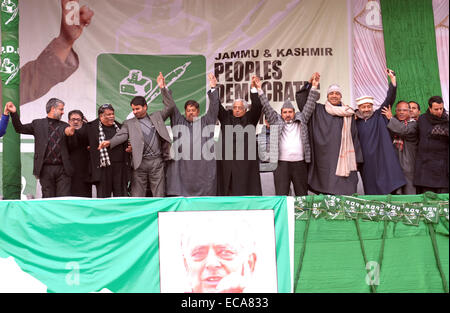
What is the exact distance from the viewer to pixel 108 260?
693cm

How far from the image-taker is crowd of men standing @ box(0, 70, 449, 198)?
7742 mm

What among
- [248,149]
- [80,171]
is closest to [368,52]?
[248,149]

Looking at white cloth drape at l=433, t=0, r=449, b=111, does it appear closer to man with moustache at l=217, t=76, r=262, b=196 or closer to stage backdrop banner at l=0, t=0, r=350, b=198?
stage backdrop banner at l=0, t=0, r=350, b=198

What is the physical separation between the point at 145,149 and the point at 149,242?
55.7 inches

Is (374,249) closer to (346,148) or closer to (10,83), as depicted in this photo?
(346,148)

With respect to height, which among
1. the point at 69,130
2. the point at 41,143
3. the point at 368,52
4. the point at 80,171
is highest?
the point at 368,52

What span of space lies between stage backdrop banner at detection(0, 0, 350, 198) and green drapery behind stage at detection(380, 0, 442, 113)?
0.75m

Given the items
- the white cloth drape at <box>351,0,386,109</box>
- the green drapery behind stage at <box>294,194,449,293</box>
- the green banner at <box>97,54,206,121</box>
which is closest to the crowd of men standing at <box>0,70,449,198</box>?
the green drapery behind stage at <box>294,194,449,293</box>

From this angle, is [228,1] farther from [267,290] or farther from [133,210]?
[267,290]

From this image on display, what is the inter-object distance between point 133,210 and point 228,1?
4296 mm

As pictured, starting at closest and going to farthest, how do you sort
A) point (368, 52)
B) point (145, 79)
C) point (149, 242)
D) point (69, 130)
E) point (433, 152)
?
1. point (149, 242)
2. point (433, 152)
3. point (69, 130)
4. point (368, 52)
5. point (145, 79)

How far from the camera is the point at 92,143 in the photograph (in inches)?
322

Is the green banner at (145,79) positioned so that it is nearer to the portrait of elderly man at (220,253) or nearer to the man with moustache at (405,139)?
the man with moustache at (405,139)
